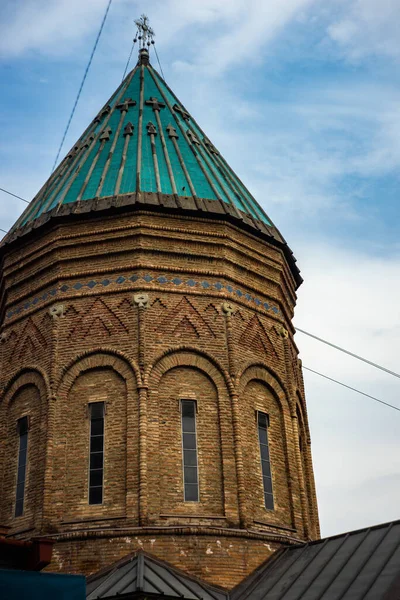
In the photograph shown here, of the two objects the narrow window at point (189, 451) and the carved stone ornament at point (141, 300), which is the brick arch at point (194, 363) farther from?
the carved stone ornament at point (141, 300)

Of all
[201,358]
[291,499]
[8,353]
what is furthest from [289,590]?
[8,353]

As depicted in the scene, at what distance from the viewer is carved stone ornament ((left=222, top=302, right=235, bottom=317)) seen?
18812 millimetres

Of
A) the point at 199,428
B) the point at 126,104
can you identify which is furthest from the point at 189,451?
the point at 126,104

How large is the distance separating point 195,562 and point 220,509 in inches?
50.8

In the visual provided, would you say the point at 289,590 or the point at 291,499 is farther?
the point at 291,499

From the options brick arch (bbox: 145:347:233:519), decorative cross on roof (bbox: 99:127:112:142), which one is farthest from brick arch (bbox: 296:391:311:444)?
decorative cross on roof (bbox: 99:127:112:142)

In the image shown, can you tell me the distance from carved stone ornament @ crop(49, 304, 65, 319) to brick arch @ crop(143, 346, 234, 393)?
8.29 feet

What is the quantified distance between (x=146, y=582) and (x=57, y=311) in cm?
665

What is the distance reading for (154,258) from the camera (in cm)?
1900

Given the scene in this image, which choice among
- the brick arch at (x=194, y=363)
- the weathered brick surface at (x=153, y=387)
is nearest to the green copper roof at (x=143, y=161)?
→ the weathered brick surface at (x=153, y=387)

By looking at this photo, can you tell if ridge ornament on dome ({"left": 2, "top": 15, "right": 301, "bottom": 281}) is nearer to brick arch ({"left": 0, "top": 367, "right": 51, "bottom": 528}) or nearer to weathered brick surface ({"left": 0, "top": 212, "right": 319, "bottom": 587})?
weathered brick surface ({"left": 0, "top": 212, "right": 319, "bottom": 587})

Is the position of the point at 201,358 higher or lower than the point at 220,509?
higher

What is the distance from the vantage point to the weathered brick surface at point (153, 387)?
1645 cm

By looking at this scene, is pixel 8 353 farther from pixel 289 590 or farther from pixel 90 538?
pixel 289 590
